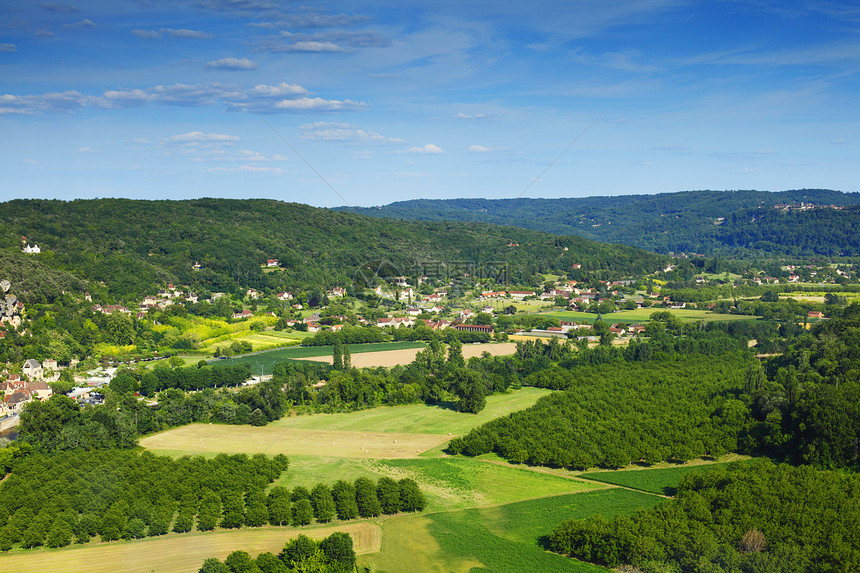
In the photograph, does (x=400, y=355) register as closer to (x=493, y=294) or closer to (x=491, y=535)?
(x=491, y=535)

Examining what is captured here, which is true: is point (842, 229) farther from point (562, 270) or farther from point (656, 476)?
point (656, 476)

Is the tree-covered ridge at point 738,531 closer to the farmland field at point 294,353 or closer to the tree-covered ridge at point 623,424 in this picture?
the tree-covered ridge at point 623,424

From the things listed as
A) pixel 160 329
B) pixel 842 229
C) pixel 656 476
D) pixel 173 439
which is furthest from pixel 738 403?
pixel 842 229

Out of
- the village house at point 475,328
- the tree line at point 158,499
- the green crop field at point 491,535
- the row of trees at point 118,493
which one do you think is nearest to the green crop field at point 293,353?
the village house at point 475,328

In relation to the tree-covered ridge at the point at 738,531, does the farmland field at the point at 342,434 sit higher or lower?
lower

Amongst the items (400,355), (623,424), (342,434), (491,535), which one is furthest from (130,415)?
(623,424)

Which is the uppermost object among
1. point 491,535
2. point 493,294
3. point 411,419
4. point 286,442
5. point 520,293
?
point 493,294

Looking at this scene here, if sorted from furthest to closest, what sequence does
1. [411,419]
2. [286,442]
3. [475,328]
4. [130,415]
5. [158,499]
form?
1. [475,328]
2. [411,419]
3. [130,415]
4. [286,442]
5. [158,499]
